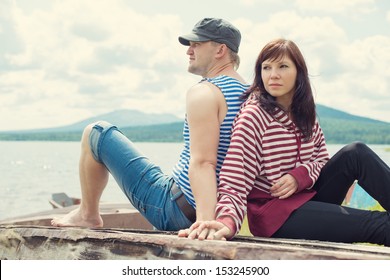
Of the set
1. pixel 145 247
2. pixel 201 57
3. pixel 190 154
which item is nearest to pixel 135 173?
pixel 190 154

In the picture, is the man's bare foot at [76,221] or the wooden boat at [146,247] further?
the man's bare foot at [76,221]

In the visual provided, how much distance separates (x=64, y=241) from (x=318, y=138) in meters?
1.40

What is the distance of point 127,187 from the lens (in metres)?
3.56

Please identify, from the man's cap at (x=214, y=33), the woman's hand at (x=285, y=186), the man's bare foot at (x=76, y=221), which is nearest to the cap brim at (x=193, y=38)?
the man's cap at (x=214, y=33)

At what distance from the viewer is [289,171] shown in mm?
3105

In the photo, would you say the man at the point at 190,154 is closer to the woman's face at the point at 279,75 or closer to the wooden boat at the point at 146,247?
the woman's face at the point at 279,75

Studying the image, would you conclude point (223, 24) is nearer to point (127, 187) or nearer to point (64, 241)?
point (127, 187)

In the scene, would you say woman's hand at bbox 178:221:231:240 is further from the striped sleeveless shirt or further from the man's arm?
the striped sleeveless shirt

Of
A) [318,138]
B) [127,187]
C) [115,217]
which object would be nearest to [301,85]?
[318,138]

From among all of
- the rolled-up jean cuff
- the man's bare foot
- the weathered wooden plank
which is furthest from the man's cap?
the man's bare foot

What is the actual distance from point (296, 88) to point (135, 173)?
1.01 m

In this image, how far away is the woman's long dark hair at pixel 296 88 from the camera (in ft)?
10.2

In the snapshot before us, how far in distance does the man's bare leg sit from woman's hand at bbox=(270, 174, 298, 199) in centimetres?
116

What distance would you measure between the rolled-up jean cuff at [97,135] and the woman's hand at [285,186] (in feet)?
3.48
